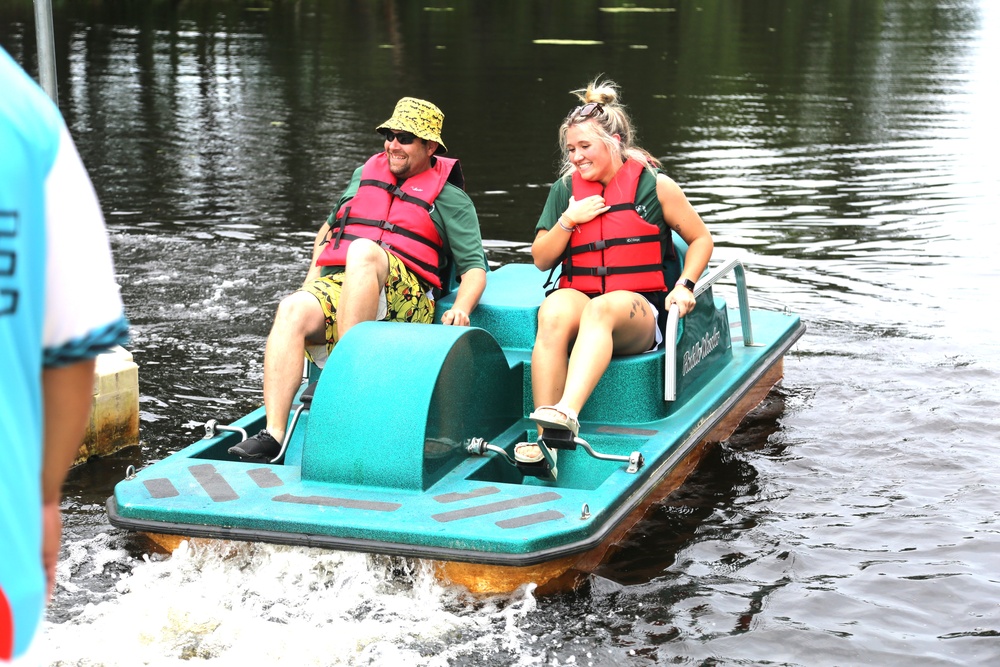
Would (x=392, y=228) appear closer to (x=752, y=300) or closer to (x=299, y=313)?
(x=299, y=313)

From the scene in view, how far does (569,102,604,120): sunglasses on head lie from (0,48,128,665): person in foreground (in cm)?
356

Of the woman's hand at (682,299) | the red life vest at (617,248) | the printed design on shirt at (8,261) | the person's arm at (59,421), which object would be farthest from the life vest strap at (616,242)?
the printed design on shirt at (8,261)

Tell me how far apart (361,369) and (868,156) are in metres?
10.1

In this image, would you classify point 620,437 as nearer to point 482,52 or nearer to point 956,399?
point 956,399

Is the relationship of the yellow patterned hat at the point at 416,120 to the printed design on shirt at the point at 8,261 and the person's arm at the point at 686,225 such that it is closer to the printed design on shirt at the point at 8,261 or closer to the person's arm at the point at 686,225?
the person's arm at the point at 686,225

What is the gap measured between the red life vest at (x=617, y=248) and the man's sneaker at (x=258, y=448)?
1.32 meters

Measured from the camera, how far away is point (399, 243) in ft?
17.0

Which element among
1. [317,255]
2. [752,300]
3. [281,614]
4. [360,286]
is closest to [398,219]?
[317,255]

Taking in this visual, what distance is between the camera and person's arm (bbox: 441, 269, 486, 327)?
16.0ft

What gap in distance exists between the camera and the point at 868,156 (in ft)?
43.2

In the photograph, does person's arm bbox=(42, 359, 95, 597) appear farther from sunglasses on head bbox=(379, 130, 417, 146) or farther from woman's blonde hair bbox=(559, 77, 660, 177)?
sunglasses on head bbox=(379, 130, 417, 146)

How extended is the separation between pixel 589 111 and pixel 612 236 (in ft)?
1.58

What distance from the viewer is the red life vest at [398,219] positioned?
5.18 metres

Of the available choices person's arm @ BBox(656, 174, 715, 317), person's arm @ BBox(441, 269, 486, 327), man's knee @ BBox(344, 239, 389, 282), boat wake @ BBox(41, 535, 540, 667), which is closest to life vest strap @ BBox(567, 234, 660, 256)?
person's arm @ BBox(656, 174, 715, 317)
